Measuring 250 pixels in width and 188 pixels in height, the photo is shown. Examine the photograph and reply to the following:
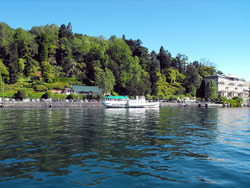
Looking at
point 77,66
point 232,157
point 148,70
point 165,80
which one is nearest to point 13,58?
point 77,66

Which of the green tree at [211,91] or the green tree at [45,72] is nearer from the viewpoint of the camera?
the green tree at [45,72]

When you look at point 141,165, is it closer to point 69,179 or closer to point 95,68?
point 69,179

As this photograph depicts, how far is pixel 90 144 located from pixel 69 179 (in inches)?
239

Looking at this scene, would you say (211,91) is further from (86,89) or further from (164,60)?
(86,89)

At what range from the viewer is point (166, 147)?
545 inches

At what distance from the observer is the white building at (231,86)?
5551 inches

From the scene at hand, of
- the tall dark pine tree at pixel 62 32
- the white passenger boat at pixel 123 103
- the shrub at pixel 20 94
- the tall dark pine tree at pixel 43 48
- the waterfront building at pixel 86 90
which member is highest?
the tall dark pine tree at pixel 62 32

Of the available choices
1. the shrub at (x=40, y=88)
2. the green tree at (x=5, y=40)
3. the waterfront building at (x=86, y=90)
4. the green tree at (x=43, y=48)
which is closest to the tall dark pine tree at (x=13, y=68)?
the shrub at (x=40, y=88)

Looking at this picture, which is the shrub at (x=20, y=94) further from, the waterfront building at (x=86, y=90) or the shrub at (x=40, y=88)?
the waterfront building at (x=86, y=90)

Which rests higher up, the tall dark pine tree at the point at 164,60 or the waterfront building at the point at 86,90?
the tall dark pine tree at the point at 164,60

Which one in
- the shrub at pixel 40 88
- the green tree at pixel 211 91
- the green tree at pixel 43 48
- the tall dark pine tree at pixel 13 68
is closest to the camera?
the shrub at pixel 40 88

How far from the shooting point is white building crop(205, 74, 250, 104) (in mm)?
141000

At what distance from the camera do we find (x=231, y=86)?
149750 mm

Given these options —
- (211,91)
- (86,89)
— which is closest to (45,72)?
(86,89)
